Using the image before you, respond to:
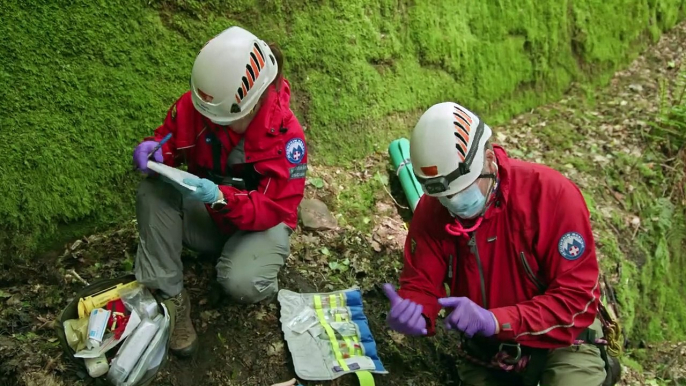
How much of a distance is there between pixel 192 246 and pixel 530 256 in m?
2.14

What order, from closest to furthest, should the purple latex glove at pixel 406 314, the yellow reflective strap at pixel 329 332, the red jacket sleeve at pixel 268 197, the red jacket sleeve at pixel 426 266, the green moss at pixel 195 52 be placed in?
the purple latex glove at pixel 406 314 < the red jacket sleeve at pixel 426 266 < the red jacket sleeve at pixel 268 197 < the yellow reflective strap at pixel 329 332 < the green moss at pixel 195 52

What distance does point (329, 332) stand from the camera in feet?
12.6

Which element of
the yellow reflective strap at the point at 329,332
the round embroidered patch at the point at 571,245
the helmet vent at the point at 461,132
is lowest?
the yellow reflective strap at the point at 329,332

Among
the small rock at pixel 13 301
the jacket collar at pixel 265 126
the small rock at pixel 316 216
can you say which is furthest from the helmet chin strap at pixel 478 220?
the small rock at pixel 13 301

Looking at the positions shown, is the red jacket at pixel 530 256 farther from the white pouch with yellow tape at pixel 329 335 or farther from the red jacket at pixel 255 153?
the red jacket at pixel 255 153

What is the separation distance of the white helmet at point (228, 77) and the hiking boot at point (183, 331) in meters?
1.17

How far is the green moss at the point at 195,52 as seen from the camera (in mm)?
3910

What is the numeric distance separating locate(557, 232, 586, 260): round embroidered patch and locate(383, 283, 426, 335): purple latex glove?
766 millimetres

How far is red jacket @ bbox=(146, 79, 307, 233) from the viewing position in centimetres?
341

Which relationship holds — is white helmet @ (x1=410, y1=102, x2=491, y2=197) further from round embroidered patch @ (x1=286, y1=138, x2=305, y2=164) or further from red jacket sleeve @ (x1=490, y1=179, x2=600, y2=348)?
round embroidered patch @ (x1=286, y1=138, x2=305, y2=164)

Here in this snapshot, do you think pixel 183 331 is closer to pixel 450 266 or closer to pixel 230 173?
pixel 230 173

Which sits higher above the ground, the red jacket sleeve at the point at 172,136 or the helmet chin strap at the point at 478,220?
the red jacket sleeve at the point at 172,136

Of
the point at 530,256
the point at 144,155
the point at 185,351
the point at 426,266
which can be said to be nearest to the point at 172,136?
the point at 144,155

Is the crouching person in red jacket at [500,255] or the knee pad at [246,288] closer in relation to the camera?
the crouching person in red jacket at [500,255]
